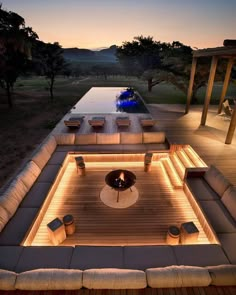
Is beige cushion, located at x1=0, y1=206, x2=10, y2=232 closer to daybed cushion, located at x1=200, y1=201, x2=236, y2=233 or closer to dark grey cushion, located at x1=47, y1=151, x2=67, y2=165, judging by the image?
dark grey cushion, located at x1=47, y1=151, x2=67, y2=165

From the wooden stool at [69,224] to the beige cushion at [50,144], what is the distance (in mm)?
3771

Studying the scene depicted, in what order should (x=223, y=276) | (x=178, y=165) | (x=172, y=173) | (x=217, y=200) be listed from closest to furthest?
(x=223, y=276), (x=217, y=200), (x=172, y=173), (x=178, y=165)

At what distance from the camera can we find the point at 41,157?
7.04 meters

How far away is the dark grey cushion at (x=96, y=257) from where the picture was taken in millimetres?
3578

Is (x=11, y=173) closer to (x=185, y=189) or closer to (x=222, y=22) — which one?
(x=185, y=189)

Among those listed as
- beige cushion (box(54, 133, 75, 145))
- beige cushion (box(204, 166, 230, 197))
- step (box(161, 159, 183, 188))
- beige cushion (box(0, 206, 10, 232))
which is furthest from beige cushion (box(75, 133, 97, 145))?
beige cushion (box(204, 166, 230, 197))

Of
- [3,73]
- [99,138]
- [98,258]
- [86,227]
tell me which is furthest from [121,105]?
[98,258]

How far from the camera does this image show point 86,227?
5.22 m

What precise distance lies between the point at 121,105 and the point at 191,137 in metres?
9.90

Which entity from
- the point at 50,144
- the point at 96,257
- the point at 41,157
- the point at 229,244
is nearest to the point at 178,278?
the point at 96,257

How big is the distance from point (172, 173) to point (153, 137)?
2432 mm

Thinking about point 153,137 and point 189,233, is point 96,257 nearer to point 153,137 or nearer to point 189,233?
point 189,233

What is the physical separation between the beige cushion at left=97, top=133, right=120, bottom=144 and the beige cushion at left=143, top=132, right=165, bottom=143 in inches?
56.1

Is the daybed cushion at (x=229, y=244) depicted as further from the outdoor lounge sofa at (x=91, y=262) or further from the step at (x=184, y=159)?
the step at (x=184, y=159)
